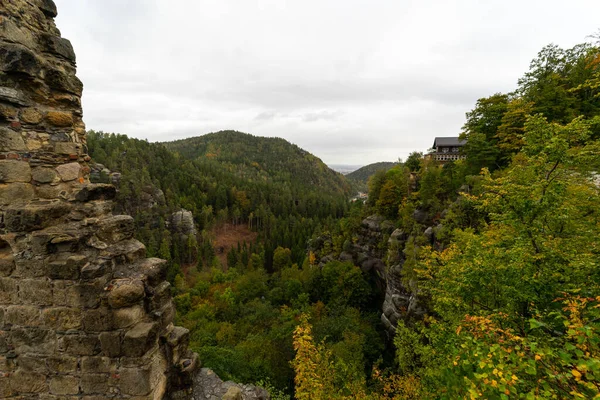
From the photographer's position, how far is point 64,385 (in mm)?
4102

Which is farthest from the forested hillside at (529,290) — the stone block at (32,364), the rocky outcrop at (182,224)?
the rocky outcrop at (182,224)

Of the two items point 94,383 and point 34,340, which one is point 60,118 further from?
point 94,383

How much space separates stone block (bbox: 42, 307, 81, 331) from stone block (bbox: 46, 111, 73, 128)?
299 cm

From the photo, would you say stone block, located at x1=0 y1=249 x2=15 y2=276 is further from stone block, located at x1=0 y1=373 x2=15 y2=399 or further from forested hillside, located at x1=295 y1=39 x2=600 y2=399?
forested hillside, located at x1=295 y1=39 x2=600 y2=399

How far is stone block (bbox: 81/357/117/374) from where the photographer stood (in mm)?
4059

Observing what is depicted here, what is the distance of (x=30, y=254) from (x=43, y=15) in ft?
13.1

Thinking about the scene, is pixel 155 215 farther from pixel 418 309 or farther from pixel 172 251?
pixel 418 309

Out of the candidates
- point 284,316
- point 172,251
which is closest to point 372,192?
point 284,316

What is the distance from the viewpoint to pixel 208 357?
50.2 feet

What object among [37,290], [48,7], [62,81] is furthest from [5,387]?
[48,7]

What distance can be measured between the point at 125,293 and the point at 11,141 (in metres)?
2.90

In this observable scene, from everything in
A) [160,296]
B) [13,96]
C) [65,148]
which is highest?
[13,96]

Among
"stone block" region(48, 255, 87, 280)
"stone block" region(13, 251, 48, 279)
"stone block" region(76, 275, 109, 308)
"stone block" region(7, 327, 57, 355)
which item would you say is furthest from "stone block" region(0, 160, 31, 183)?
"stone block" region(7, 327, 57, 355)

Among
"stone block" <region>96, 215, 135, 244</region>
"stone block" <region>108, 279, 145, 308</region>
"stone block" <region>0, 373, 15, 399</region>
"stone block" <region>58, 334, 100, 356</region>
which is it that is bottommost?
"stone block" <region>0, 373, 15, 399</region>
